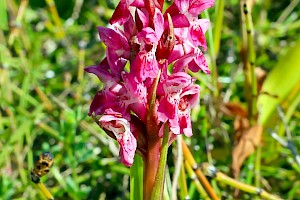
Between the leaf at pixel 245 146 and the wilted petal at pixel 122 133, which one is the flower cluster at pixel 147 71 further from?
the leaf at pixel 245 146

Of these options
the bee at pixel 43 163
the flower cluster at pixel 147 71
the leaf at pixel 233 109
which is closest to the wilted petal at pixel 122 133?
the flower cluster at pixel 147 71

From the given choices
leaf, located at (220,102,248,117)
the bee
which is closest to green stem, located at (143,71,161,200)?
the bee

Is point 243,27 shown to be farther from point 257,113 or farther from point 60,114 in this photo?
point 60,114

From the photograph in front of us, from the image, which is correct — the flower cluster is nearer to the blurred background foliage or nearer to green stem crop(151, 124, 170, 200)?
green stem crop(151, 124, 170, 200)

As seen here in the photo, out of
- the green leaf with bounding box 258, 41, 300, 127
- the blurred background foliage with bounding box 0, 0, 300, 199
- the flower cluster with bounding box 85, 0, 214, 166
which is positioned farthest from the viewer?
the green leaf with bounding box 258, 41, 300, 127

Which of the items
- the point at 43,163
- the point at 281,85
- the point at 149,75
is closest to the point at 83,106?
the point at 281,85

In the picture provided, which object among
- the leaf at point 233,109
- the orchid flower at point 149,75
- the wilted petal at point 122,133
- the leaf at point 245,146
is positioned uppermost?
the orchid flower at point 149,75
